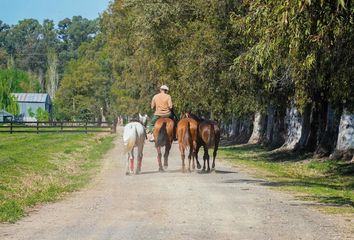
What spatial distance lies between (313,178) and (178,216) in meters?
12.5

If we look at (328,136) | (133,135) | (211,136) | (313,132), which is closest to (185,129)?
(211,136)

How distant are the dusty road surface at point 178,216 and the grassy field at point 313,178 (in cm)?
80

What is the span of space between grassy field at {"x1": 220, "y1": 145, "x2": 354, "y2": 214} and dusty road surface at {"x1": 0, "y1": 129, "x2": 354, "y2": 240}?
0.80 meters

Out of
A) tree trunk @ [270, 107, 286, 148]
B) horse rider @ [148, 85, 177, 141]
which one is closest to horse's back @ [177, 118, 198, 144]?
horse rider @ [148, 85, 177, 141]

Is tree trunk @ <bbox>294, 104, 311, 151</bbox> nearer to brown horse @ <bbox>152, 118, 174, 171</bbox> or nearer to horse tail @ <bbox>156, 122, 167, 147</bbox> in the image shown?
brown horse @ <bbox>152, 118, 174, 171</bbox>

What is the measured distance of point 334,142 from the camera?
31906mm

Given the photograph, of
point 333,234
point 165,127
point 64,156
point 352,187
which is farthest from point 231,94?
point 333,234

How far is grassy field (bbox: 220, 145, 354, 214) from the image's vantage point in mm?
16127

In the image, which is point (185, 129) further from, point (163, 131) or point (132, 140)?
point (132, 140)

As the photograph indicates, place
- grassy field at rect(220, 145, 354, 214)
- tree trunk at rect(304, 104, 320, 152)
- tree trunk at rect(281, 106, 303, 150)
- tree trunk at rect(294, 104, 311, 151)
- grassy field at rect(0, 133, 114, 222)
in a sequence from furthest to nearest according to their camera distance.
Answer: tree trunk at rect(281, 106, 303, 150), tree trunk at rect(294, 104, 311, 151), tree trunk at rect(304, 104, 320, 152), grassy field at rect(220, 145, 354, 214), grassy field at rect(0, 133, 114, 222)

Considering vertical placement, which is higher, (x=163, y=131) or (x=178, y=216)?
(x=163, y=131)

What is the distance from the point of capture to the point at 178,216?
12297mm

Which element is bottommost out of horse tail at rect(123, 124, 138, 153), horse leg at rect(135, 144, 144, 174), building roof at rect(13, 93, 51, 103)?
horse leg at rect(135, 144, 144, 174)

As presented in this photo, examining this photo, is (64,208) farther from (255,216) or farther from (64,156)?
(64,156)
